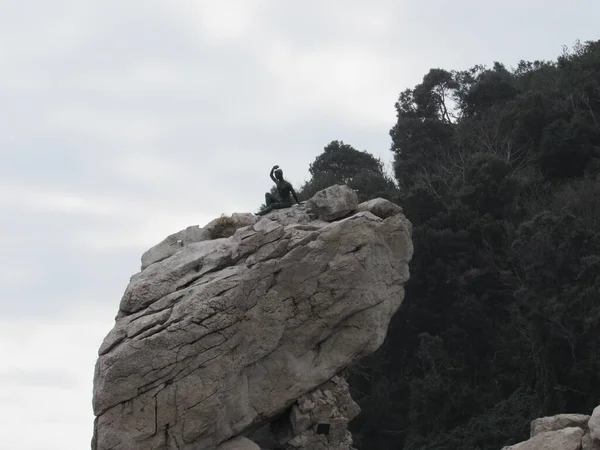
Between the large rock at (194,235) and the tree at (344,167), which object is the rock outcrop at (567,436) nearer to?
the large rock at (194,235)

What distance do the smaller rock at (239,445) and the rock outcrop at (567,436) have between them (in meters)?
4.89

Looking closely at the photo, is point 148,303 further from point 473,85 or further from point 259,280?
point 473,85

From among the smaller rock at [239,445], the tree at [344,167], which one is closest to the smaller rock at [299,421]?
the smaller rock at [239,445]

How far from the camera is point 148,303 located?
19.9 metres

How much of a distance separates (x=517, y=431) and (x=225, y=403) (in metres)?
10.9

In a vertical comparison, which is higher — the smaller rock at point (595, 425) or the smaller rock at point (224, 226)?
the smaller rock at point (224, 226)

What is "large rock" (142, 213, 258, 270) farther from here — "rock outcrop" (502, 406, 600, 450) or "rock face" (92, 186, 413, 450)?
"rock outcrop" (502, 406, 600, 450)

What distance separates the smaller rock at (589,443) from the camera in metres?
16.2

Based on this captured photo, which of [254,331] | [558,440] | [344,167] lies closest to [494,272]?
[344,167]

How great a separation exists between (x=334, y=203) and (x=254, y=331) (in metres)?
2.96

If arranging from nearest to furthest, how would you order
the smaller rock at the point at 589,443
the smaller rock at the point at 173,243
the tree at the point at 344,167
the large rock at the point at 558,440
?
the smaller rock at the point at 589,443, the large rock at the point at 558,440, the smaller rock at the point at 173,243, the tree at the point at 344,167

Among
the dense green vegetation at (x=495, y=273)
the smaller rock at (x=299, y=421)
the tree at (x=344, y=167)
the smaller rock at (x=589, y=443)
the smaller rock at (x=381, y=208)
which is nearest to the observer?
the smaller rock at (x=589, y=443)

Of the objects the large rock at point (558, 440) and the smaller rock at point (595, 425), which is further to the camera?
the large rock at point (558, 440)

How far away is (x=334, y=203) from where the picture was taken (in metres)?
20.5
